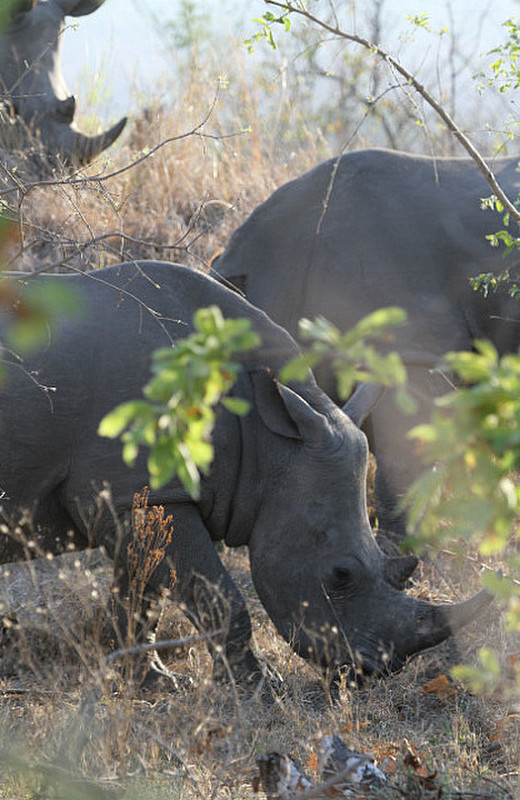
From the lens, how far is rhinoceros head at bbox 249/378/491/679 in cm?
480

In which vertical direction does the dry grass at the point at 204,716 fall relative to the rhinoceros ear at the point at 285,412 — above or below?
below

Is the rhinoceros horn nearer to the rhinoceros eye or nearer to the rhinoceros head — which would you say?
the rhinoceros head

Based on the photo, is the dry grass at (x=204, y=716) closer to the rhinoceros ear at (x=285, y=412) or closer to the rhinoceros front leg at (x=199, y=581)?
the rhinoceros front leg at (x=199, y=581)

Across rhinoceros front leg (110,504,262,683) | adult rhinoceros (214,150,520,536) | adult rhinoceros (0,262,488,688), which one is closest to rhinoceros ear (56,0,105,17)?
adult rhinoceros (214,150,520,536)

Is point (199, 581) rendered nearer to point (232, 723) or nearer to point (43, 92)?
point (232, 723)

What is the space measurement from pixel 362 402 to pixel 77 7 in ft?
20.5

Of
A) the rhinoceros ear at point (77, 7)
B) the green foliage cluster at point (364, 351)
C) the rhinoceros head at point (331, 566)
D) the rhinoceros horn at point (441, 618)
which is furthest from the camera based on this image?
the rhinoceros ear at point (77, 7)

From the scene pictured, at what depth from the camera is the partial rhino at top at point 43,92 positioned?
8.79 m

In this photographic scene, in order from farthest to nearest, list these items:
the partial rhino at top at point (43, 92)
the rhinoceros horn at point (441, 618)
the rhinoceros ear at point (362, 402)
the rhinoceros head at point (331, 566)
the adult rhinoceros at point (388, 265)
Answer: the partial rhino at top at point (43, 92) → the adult rhinoceros at point (388, 265) → the rhinoceros ear at point (362, 402) → the rhinoceros head at point (331, 566) → the rhinoceros horn at point (441, 618)

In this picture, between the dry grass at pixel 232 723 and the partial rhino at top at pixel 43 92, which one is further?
the partial rhino at top at pixel 43 92

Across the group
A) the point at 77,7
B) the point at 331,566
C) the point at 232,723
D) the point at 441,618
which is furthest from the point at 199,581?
the point at 77,7

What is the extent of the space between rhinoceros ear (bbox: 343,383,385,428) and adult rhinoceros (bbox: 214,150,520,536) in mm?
1021

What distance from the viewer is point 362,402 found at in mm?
5348

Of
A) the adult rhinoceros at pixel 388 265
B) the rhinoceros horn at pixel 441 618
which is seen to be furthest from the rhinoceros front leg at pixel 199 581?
the adult rhinoceros at pixel 388 265
